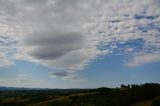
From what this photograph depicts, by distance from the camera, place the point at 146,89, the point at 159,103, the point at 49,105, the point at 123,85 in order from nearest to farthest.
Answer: the point at 159,103, the point at 146,89, the point at 49,105, the point at 123,85

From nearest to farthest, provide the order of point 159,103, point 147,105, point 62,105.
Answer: point 159,103 < point 147,105 < point 62,105

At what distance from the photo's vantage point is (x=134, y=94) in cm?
8275

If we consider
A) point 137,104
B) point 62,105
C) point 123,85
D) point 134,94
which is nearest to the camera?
point 137,104

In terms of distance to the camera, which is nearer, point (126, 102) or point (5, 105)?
point (126, 102)

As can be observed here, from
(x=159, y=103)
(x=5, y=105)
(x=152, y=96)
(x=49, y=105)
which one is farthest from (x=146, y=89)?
(x=5, y=105)

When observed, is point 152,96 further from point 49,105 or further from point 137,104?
point 49,105

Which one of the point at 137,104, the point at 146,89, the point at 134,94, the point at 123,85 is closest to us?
the point at 137,104

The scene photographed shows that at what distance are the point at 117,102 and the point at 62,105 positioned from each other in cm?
3256

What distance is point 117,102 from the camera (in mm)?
72062

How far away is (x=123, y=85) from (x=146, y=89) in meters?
40.3

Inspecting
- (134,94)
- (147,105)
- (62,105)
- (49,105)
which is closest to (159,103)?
(147,105)

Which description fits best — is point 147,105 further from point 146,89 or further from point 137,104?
point 146,89

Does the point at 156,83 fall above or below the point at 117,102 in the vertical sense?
above

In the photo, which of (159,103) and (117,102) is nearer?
(159,103)
